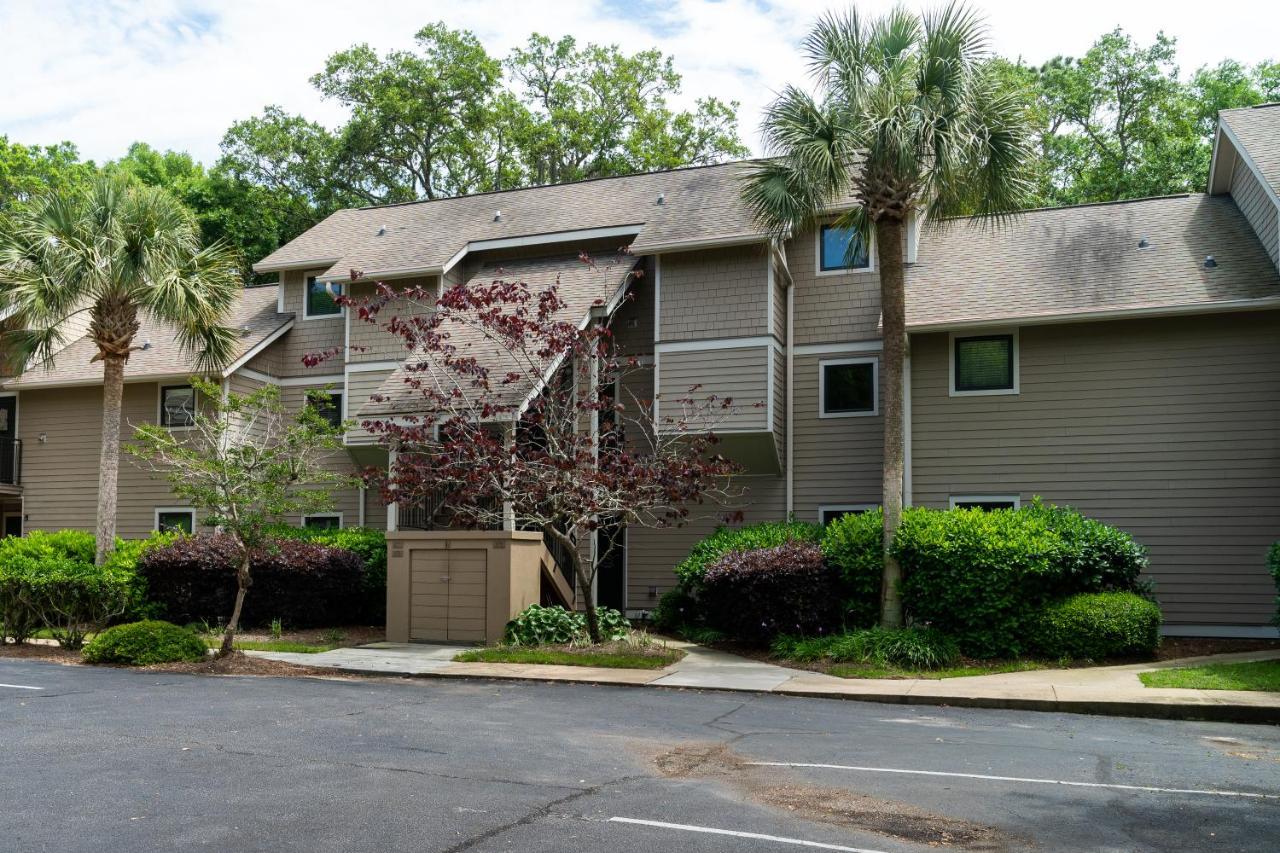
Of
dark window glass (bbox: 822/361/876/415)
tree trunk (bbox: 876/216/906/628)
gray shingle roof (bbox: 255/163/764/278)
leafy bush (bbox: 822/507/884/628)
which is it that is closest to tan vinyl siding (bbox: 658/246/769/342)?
gray shingle roof (bbox: 255/163/764/278)

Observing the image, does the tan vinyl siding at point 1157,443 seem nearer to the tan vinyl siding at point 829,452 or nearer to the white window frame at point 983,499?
the white window frame at point 983,499

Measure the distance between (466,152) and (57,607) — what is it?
24.3 meters

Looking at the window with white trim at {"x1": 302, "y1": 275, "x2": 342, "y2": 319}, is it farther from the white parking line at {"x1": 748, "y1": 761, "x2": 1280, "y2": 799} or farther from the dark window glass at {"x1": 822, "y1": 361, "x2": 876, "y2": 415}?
the white parking line at {"x1": 748, "y1": 761, "x2": 1280, "y2": 799}

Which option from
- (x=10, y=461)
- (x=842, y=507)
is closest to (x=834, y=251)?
Answer: (x=842, y=507)

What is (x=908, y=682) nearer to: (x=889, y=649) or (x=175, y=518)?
(x=889, y=649)

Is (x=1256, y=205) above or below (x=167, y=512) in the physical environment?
above

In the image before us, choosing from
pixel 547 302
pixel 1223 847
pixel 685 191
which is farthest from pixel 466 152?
pixel 1223 847

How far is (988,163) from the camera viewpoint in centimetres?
1501

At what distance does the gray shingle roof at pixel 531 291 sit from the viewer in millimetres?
18156

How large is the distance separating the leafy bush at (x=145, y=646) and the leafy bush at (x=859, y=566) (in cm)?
866

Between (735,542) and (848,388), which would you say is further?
(848,388)

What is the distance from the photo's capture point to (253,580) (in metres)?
18.4

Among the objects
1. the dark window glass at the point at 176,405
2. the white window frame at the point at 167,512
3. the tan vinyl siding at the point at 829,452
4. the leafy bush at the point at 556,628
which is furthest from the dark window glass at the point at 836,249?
the white window frame at the point at 167,512

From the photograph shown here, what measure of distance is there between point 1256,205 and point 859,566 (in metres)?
8.87
